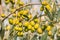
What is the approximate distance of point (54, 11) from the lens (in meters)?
0.88

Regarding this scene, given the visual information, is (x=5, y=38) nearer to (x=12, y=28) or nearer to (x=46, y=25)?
(x=12, y=28)

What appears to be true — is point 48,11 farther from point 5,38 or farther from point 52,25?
point 5,38

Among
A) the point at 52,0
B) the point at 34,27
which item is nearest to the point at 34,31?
the point at 34,27

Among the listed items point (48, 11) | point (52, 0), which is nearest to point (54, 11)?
point (48, 11)

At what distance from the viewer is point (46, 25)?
2.76 feet

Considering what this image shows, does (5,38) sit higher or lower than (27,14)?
lower

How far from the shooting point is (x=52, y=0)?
1.03 meters

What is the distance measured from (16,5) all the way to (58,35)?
216mm

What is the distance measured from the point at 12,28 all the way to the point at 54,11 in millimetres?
189

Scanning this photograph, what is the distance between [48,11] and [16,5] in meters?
0.14

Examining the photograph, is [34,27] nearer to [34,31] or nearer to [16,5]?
[34,31]

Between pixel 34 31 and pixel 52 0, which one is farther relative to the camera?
pixel 52 0

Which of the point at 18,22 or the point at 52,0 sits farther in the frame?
the point at 52,0

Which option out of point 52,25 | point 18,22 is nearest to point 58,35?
point 52,25
